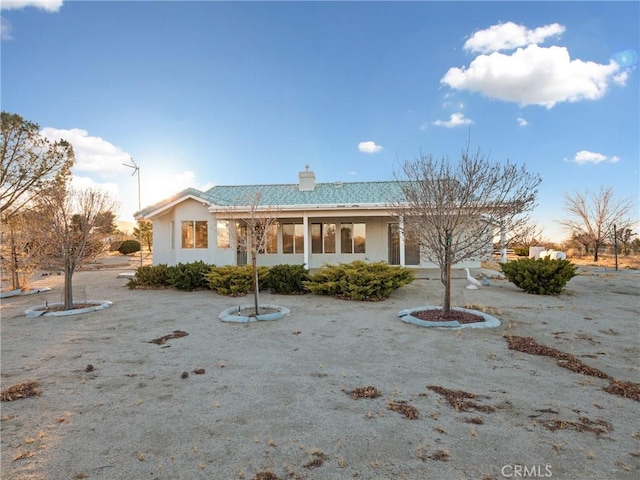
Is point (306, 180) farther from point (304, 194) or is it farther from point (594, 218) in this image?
point (594, 218)

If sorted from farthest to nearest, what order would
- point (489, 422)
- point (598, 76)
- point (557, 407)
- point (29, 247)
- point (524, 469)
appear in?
point (29, 247) < point (598, 76) < point (557, 407) < point (489, 422) < point (524, 469)

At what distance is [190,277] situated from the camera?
12500mm

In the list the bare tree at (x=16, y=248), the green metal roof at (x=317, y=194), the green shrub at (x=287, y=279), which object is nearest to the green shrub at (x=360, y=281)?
the green shrub at (x=287, y=279)

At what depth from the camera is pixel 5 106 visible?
1745 centimetres

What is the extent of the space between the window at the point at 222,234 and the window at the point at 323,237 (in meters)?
4.22

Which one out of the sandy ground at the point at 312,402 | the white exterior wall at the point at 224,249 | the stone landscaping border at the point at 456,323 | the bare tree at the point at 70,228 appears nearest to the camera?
the sandy ground at the point at 312,402

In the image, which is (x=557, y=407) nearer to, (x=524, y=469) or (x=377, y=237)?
(x=524, y=469)

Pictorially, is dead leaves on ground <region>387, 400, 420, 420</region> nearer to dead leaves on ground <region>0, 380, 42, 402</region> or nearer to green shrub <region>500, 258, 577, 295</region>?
dead leaves on ground <region>0, 380, 42, 402</region>

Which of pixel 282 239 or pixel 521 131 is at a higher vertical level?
pixel 521 131

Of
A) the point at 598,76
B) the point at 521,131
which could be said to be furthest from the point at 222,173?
the point at 598,76

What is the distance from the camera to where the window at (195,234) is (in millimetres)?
15633

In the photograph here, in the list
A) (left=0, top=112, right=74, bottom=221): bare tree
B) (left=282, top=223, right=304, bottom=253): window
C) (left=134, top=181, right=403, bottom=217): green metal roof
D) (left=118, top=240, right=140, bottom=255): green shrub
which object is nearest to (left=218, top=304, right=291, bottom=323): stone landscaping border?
(left=134, top=181, right=403, bottom=217): green metal roof

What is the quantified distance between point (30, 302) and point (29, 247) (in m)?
2.88

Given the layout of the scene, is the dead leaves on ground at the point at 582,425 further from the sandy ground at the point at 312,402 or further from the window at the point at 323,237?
the window at the point at 323,237
